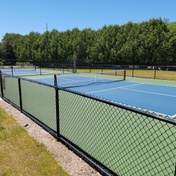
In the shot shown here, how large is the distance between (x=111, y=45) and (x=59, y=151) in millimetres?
49071

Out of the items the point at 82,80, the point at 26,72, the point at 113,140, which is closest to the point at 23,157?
the point at 113,140

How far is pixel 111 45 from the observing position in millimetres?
51094

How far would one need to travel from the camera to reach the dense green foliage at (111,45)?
4519 cm

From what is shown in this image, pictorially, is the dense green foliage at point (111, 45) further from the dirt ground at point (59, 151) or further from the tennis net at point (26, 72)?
the dirt ground at point (59, 151)

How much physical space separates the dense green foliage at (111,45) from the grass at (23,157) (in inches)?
1558

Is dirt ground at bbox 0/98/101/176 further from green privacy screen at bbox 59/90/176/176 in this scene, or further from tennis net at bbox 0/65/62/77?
tennis net at bbox 0/65/62/77

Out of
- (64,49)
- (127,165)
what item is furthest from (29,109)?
(64,49)

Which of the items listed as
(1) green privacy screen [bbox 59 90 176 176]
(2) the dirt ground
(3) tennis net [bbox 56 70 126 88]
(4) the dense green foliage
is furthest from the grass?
(4) the dense green foliage

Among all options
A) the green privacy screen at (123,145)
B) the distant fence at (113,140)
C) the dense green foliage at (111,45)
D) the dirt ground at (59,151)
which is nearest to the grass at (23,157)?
the dirt ground at (59,151)

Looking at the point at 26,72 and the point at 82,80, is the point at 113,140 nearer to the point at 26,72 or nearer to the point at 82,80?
the point at 82,80

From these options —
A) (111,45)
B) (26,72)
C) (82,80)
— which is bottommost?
(82,80)

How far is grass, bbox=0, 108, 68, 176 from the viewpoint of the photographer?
342 centimetres

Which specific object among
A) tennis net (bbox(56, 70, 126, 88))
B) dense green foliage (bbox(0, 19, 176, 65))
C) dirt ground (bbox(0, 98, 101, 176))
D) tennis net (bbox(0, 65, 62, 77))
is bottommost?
tennis net (bbox(56, 70, 126, 88))

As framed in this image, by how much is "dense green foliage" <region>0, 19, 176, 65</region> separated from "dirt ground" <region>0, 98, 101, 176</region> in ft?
127
